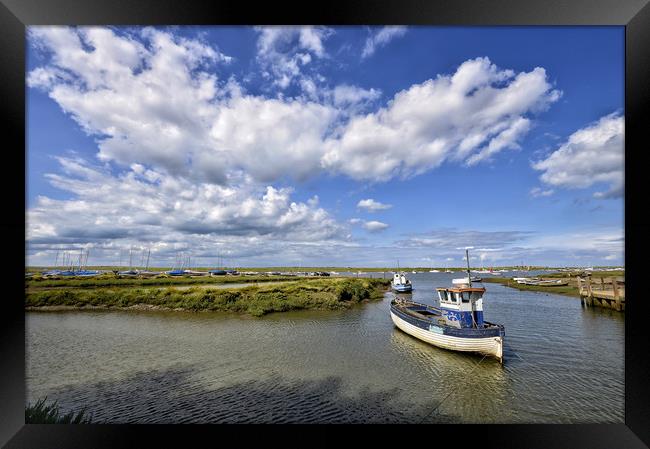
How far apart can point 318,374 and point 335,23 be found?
10.8 metres

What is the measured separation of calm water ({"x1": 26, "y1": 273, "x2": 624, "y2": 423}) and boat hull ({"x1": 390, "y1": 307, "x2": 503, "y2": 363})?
1.38 feet

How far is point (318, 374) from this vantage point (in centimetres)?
1033

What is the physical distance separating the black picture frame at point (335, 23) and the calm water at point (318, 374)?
1.28 metres

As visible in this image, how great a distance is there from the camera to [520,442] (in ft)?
10.2

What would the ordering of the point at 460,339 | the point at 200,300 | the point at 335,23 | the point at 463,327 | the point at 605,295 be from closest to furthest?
1. the point at 335,23
2. the point at 460,339
3. the point at 463,327
4. the point at 605,295
5. the point at 200,300

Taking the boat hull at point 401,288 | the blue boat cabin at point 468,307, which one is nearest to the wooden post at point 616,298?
the blue boat cabin at point 468,307

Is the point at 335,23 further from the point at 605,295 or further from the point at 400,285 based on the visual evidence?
the point at 400,285

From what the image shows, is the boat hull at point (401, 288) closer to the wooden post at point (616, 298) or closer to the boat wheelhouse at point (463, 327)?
the wooden post at point (616, 298)

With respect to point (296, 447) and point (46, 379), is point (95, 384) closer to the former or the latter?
point (46, 379)

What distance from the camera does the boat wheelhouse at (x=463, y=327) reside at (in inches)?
475

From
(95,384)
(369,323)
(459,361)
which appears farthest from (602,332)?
(95,384)

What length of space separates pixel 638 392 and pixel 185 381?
1171cm

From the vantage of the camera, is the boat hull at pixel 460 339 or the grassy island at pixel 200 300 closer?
the boat hull at pixel 460 339

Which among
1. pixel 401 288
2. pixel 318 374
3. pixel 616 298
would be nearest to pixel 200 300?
pixel 318 374
